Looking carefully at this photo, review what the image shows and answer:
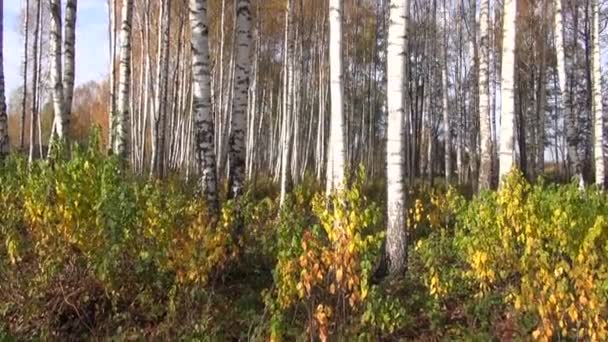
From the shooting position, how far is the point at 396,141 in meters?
7.29

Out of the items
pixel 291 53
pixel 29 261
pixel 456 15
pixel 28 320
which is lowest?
pixel 28 320

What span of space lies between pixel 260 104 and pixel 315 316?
24.8 metres

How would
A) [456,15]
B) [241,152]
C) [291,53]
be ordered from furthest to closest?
[456,15]
[291,53]
[241,152]

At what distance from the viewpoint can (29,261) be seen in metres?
5.96

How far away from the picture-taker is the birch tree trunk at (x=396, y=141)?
7129 mm

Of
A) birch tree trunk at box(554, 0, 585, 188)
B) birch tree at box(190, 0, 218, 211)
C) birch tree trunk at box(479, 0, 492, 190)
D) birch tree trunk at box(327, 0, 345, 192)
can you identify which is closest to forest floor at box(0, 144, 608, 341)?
birch tree at box(190, 0, 218, 211)

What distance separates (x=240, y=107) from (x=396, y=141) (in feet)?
7.90

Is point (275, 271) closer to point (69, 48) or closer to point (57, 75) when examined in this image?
point (57, 75)

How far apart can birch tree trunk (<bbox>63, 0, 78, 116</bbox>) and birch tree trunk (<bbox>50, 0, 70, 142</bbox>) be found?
0.11 metres

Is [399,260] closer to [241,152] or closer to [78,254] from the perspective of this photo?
[241,152]

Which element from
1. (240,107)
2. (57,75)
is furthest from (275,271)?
(57,75)

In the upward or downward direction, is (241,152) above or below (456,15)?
below

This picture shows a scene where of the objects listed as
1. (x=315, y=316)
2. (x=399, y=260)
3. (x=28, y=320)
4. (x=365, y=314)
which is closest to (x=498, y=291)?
(x=399, y=260)

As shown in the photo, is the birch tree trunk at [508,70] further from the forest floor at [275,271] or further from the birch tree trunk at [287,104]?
the birch tree trunk at [287,104]
